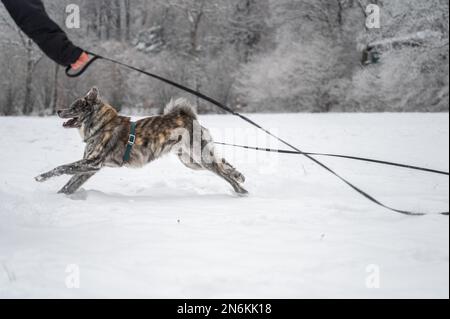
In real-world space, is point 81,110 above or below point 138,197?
above

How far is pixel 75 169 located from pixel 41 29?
1.69 m

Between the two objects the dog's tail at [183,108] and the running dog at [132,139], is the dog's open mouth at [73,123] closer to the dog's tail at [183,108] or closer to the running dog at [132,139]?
the running dog at [132,139]

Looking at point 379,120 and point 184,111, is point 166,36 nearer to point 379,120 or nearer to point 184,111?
point 379,120

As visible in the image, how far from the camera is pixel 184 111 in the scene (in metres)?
4.71

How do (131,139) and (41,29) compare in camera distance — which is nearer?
(41,29)

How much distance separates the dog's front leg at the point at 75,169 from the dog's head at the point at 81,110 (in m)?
0.49

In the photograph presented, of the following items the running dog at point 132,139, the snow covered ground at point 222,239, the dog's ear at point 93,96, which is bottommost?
the snow covered ground at point 222,239

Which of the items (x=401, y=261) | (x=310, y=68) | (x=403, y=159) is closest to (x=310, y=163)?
(x=403, y=159)

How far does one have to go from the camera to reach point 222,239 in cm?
288

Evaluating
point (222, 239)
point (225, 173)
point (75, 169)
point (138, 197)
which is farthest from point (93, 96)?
point (222, 239)

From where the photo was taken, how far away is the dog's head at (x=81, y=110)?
14.1 ft

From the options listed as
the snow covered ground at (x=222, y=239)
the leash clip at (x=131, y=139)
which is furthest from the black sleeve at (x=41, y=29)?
the snow covered ground at (x=222, y=239)

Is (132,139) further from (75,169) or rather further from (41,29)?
(41,29)
